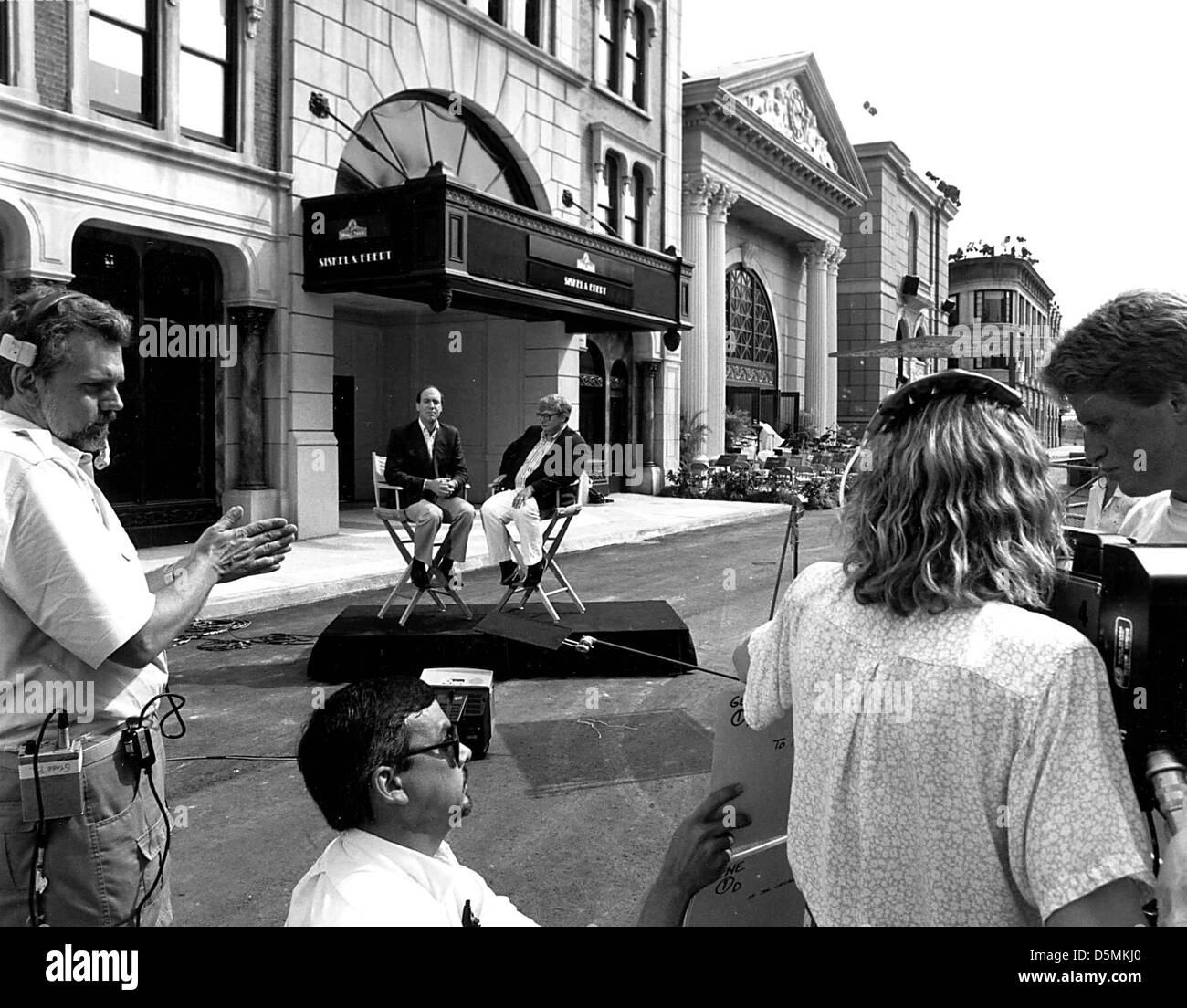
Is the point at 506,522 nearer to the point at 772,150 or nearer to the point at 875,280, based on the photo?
the point at 772,150

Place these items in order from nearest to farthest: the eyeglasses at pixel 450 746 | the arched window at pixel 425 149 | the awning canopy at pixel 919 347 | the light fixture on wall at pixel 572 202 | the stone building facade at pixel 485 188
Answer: the eyeglasses at pixel 450 746, the stone building facade at pixel 485 188, the arched window at pixel 425 149, the light fixture on wall at pixel 572 202, the awning canopy at pixel 919 347

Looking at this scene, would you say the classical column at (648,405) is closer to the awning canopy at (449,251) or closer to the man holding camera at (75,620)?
the awning canopy at (449,251)

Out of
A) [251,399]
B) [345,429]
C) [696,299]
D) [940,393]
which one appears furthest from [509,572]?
[696,299]

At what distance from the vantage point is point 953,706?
1.49 m

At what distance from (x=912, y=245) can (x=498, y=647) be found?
46374mm

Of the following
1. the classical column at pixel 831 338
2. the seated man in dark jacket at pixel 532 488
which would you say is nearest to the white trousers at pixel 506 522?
the seated man in dark jacket at pixel 532 488

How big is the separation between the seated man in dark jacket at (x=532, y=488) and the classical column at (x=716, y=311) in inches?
710

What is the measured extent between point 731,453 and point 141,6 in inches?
700

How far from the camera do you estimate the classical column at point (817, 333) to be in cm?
3612

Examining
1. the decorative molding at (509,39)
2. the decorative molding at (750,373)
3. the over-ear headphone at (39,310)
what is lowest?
the over-ear headphone at (39,310)

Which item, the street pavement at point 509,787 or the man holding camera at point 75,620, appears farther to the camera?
the street pavement at point 509,787

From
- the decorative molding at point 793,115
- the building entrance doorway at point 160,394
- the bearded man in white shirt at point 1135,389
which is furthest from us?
the decorative molding at point 793,115

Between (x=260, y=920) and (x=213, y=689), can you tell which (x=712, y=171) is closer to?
(x=213, y=689)

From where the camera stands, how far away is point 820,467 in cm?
2725
